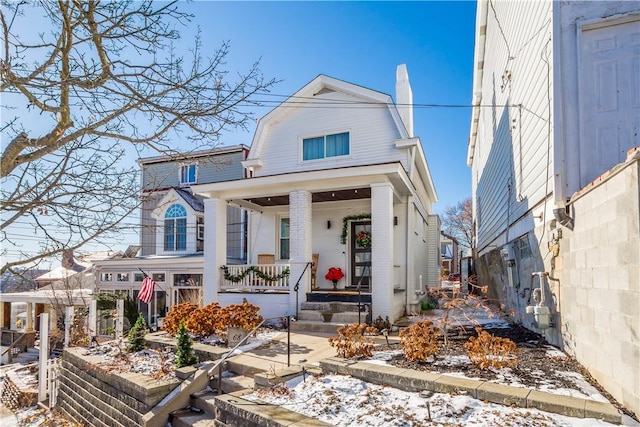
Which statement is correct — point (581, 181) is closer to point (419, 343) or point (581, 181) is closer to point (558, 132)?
point (558, 132)

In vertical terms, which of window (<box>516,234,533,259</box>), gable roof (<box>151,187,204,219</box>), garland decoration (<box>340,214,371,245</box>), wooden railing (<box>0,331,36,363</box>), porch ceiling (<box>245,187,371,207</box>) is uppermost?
gable roof (<box>151,187,204,219</box>)

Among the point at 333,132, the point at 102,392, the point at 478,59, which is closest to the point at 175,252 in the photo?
the point at 333,132

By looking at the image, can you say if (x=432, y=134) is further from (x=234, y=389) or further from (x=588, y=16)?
(x=234, y=389)

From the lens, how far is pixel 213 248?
428 inches

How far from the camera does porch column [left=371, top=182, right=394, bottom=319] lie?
29.5ft

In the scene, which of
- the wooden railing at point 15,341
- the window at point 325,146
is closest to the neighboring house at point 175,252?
the wooden railing at point 15,341

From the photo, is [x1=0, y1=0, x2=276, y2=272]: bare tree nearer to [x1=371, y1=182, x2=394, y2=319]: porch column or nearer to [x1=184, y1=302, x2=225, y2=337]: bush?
[x1=184, y1=302, x2=225, y2=337]: bush

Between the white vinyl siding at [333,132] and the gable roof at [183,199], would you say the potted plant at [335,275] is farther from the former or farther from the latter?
the gable roof at [183,199]

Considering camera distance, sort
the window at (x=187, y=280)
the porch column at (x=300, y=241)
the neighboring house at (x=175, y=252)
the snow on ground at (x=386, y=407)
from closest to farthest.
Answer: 1. the snow on ground at (x=386, y=407)
2. the porch column at (x=300, y=241)
3. the window at (x=187, y=280)
4. the neighboring house at (x=175, y=252)

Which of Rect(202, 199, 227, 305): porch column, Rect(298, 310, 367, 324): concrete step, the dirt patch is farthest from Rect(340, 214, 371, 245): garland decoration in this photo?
the dirt patch

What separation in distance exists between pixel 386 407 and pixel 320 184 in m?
6.49

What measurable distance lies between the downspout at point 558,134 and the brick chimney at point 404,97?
20.1 ft

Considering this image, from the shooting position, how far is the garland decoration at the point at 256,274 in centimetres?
1026

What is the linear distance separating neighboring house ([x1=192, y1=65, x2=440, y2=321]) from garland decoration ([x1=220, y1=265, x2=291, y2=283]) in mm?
33
